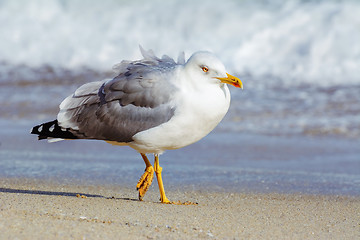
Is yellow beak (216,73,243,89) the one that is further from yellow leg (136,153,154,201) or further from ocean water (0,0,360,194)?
ocean water (0,0,360,194)

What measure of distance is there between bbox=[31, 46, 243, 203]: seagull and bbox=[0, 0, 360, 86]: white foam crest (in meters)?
6.15

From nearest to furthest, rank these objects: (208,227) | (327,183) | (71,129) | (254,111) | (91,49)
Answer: (208,227), (71,129), (327,183), (254,111), (91,49)

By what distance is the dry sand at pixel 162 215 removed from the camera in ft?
11.6

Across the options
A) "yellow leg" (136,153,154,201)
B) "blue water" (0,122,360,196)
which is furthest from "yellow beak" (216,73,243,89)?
"blue water" (0,122,360,196)

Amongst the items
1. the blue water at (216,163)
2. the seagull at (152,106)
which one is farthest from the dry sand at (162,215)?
the seagull at (152,106)

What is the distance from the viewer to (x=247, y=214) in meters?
4.38

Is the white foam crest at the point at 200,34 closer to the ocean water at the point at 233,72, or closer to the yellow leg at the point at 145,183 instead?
the ocean water at the point at 233,72

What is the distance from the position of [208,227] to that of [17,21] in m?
13.6

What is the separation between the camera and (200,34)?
569 inches

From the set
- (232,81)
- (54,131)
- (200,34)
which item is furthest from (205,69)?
(200,34)

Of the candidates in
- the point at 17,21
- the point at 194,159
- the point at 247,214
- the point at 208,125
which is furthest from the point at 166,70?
the point at 17,21

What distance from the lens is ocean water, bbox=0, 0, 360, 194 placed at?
20.1 ft

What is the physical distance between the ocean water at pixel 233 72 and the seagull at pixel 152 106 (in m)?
0.93

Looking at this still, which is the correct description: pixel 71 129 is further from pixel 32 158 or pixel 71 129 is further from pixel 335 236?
pixel 335 236
